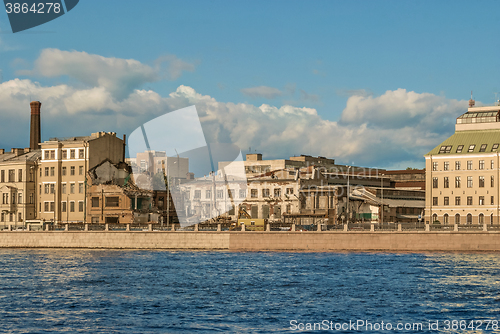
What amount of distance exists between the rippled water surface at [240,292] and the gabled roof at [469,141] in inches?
1337

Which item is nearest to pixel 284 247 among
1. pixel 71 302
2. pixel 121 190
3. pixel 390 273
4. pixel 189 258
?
pixel 189 258

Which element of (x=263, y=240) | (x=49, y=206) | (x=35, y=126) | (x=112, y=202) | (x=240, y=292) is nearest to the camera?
(x=240, y=292)

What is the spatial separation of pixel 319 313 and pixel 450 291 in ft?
41.3

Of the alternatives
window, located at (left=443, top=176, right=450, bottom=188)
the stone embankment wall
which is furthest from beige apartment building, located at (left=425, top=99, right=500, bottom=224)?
the stone embankment wall

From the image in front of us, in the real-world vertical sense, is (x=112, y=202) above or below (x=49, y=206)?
above

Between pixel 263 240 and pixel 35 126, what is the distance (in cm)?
6116

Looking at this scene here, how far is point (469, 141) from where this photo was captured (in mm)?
105938

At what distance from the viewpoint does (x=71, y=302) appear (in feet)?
141

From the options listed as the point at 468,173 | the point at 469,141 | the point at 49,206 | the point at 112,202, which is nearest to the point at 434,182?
the point at 468,173

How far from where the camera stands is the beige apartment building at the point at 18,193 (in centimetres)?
11400

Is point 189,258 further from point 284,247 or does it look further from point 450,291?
point 450,291

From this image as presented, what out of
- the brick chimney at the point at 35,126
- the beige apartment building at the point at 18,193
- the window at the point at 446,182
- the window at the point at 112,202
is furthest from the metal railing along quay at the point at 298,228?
the brick chimney at the point at 35,126

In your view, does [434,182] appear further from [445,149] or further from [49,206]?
[49,206]

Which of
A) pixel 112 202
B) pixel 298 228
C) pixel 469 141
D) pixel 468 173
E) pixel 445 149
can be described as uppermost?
pixel 469 141
